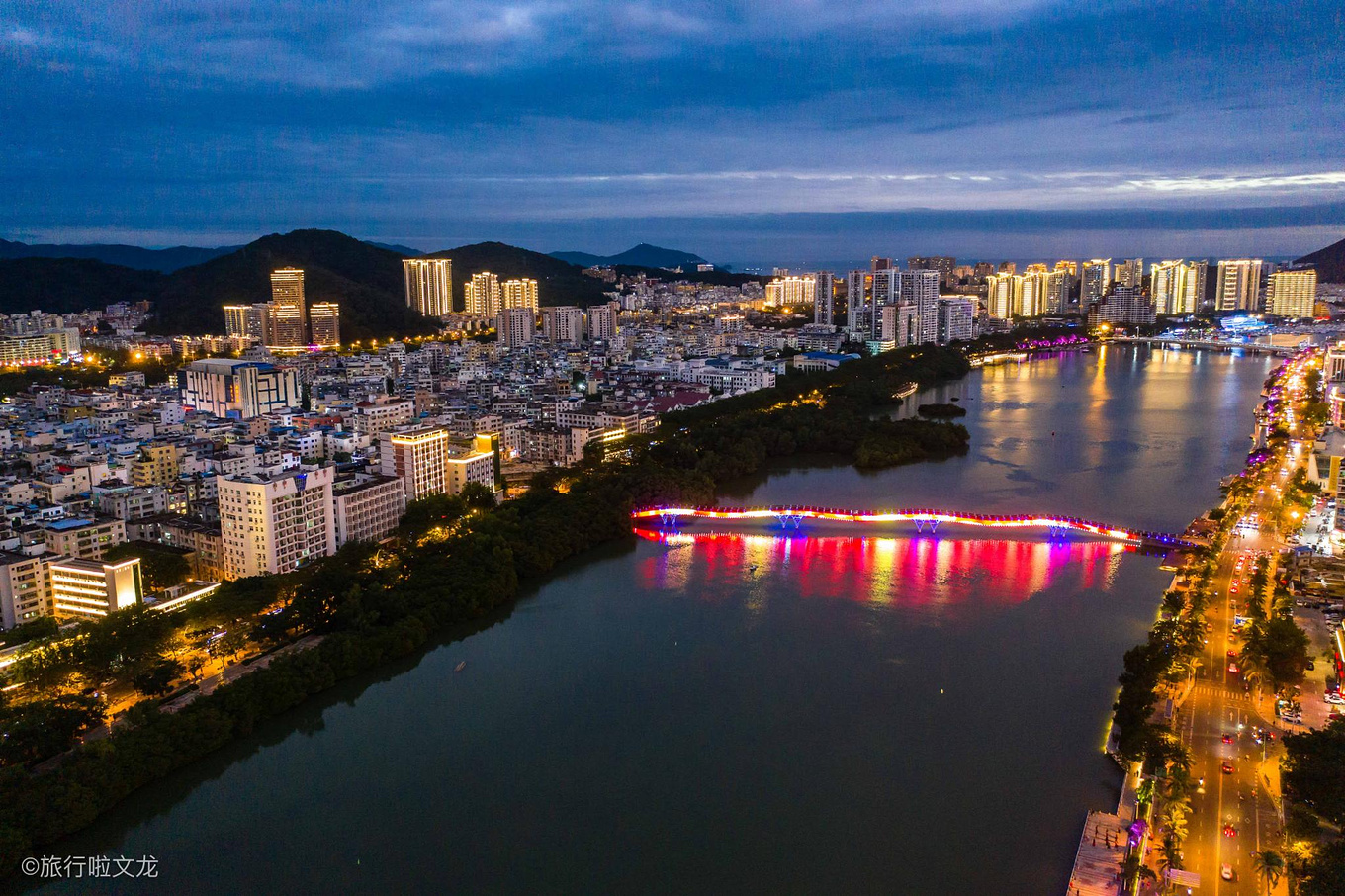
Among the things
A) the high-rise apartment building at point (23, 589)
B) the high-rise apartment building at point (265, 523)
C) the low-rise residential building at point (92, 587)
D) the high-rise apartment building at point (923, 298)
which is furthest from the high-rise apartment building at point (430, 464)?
the high-rise apartment building at point (923, 298)

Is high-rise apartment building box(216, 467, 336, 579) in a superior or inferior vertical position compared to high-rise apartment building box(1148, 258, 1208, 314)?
inferior

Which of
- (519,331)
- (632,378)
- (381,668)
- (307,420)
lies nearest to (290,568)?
(381,668)

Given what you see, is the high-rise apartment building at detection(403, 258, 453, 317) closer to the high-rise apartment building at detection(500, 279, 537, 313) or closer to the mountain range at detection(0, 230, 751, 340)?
the mountain range at detection(0, 230, 751, 340)

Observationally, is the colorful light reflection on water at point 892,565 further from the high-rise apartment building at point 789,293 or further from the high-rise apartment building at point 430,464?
the high-rise apartment building at point 789,293

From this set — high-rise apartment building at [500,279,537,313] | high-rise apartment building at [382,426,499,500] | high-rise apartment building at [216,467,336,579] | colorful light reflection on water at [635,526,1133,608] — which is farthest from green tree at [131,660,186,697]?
high-rise apartment building at [500,279,537,313]

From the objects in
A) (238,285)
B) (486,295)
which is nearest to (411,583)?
(238,285)

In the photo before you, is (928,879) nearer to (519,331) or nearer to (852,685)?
(852,685)
